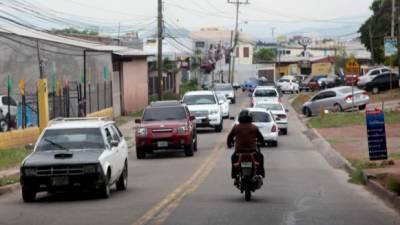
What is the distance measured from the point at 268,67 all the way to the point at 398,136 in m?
129

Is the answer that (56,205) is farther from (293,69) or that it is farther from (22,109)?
(293,69)

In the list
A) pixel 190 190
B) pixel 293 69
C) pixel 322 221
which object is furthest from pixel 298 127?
pixel 293 69

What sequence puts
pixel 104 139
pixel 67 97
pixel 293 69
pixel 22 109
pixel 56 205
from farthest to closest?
pixel 293 69, pixel 67 97, pixel 22 109, pixel 104 139, pixel 56 205

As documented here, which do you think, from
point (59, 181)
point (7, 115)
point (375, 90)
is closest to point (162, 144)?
point (7, 115)

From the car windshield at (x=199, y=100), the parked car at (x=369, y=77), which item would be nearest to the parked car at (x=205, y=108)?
the car windshield at (x=199, y=100)

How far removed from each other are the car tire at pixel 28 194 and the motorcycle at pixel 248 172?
4.09m

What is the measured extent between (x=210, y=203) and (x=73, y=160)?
9.34ft

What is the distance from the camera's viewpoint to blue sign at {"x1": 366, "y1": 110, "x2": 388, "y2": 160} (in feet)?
80.3

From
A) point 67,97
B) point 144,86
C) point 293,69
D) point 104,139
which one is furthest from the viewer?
point 293,69

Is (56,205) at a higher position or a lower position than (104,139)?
lower

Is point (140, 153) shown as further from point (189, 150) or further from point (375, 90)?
point (375, 90)

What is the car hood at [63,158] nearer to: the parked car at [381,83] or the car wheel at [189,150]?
the car wheel at [189,150]

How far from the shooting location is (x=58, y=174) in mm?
17328

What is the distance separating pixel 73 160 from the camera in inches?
687
